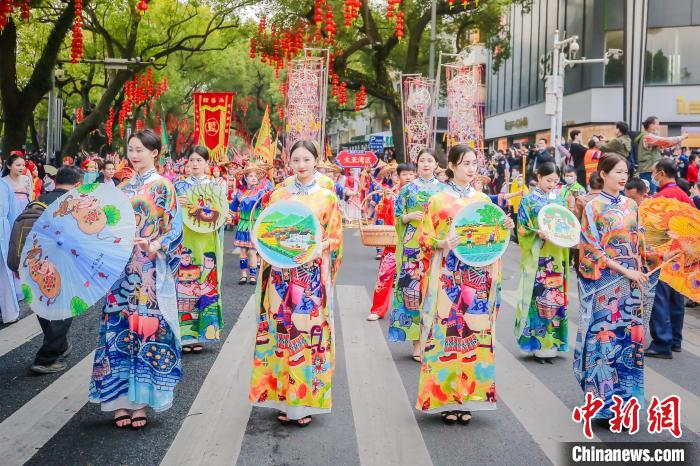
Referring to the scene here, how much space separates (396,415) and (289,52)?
18.1m

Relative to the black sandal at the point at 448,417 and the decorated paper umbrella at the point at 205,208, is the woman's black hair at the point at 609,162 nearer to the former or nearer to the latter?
the black sandal at the point at 448,417

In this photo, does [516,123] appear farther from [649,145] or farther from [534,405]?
[534,405]

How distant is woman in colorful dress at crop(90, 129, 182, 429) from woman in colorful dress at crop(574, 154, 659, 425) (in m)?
2.74

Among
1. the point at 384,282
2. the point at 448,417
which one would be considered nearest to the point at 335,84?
the point at 384,282

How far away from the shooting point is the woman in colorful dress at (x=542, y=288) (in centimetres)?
638

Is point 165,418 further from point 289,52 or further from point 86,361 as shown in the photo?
point 289,52

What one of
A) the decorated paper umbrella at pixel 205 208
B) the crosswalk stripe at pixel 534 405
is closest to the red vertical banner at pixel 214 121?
the decorated paper umbrella at pixel 205 208

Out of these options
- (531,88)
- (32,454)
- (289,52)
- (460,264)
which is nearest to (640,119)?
(531,88)

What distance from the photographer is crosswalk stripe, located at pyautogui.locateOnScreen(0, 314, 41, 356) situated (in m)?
6.68

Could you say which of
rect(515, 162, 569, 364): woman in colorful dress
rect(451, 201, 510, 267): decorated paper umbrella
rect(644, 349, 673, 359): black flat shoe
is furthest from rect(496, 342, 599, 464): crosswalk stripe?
rect(644, 349, 673, 359): black flat shoe

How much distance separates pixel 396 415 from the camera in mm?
4883

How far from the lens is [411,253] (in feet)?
22.1

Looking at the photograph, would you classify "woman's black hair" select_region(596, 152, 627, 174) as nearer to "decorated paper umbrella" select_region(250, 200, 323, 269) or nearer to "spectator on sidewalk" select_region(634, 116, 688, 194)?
"decorated paper umbrella" select_region(250, 200, 323, 269)

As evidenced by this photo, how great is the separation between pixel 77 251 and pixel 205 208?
2.69 meters
